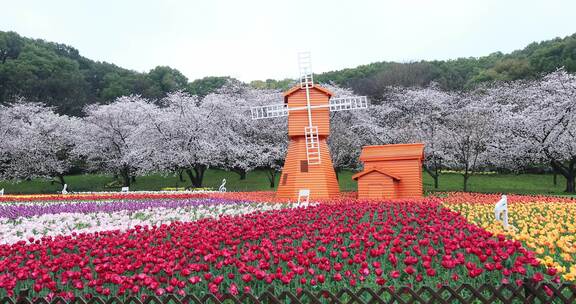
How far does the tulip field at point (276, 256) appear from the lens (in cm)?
564

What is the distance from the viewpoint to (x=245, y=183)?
136 ft

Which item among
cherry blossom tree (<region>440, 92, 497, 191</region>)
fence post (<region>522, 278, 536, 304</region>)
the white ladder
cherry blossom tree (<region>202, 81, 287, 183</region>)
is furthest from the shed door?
cherry blossom tree (<region>202, 81, 287, 183</region>)

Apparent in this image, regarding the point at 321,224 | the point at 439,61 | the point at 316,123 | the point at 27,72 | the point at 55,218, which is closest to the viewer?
the point at 321,224

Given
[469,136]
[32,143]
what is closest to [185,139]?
[32,143]

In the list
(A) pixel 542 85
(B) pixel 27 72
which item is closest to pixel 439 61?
(A) pixel 542 85

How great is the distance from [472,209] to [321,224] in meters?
5.64

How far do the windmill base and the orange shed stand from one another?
5.25 feet

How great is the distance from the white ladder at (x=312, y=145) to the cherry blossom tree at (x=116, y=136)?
1960 cm

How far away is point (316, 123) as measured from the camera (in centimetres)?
2239

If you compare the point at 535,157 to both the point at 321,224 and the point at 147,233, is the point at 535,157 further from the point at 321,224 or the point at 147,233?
the point at 147,233

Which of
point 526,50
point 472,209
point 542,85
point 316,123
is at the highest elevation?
point 526,50

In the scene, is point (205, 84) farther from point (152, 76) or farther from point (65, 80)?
point (65, 80)

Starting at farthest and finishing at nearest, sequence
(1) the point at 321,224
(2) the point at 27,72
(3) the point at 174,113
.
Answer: (2) the point at 27,72
(3) the point at 174,113
(1) the point at 321,224

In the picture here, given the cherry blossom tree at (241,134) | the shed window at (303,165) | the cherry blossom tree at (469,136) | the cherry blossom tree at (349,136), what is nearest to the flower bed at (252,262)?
the shed window at (303,165)
